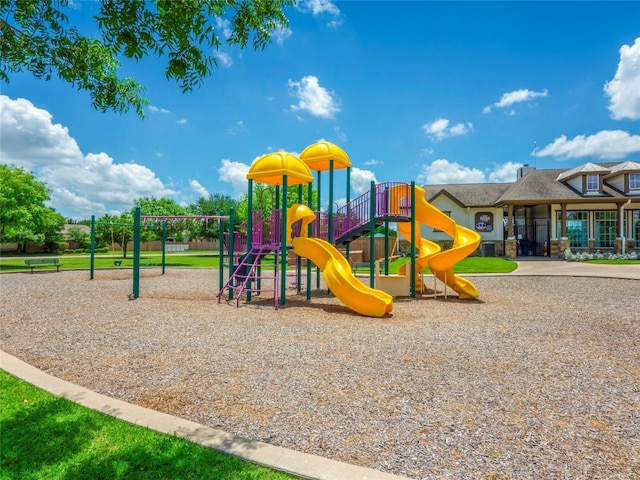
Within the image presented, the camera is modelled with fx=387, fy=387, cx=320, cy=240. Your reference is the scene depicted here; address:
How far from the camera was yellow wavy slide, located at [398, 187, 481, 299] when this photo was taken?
40.2ft

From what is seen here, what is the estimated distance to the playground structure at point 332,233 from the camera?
11.1 meters

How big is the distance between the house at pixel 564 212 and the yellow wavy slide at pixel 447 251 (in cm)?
1724

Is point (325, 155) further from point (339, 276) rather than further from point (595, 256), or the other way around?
point (595, 256)

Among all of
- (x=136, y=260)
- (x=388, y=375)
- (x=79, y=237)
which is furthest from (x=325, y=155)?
(x=79, y=237)

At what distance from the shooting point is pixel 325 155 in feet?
43.5

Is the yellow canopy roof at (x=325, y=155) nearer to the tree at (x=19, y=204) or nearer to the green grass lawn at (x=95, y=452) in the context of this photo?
the green grass lawn at (x=95, y=452)

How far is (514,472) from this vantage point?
305 centimetres

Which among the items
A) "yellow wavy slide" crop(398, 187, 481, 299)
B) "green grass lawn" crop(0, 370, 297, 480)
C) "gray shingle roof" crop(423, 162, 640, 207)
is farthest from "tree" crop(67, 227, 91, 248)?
"green grass lawn" crop(0, 370, 297, 480)

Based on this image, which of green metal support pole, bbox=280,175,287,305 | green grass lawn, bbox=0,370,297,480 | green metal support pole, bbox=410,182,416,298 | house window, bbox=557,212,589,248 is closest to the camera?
green grass lawn, bbox=0,370,297,480

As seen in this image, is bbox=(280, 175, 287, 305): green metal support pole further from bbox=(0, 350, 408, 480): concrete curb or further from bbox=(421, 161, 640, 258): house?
bbox=(421, 161, 640, 258): house

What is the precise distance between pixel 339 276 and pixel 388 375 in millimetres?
5092

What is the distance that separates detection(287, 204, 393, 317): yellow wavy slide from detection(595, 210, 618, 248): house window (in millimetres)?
26887

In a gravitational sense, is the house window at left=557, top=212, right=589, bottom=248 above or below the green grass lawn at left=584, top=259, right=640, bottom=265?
above

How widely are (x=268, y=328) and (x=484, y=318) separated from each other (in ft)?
16.8
